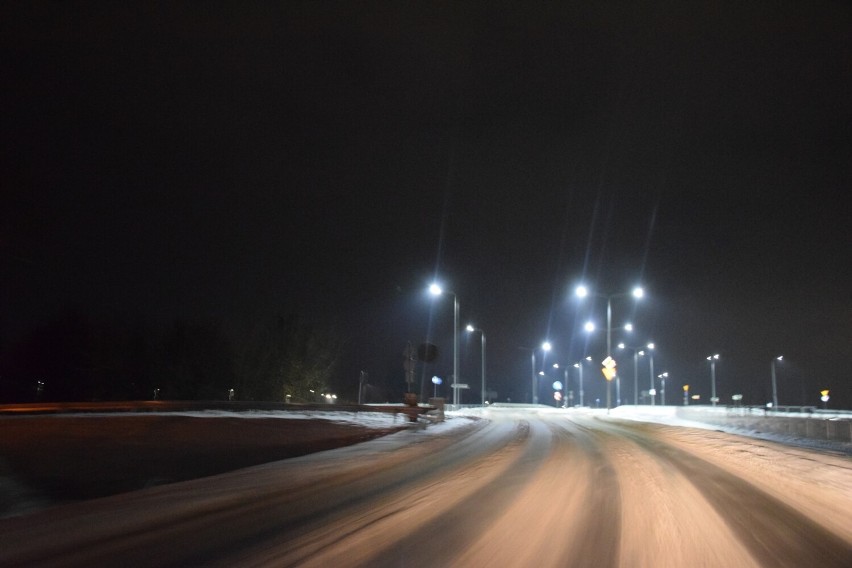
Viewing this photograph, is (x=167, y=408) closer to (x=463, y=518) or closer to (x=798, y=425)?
(x=798, y=425)

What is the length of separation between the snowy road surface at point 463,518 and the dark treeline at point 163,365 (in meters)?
81.9

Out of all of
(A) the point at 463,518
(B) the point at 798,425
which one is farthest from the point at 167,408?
(A) the point at 463,518

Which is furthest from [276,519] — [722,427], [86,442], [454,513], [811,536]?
[722,427]

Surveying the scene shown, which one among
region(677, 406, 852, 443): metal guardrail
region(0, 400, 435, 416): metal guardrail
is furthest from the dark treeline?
region(677, 406, 852, 443): metal guardrail

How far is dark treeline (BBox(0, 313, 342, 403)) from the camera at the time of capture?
90.5 meters

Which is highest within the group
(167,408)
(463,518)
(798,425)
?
(798,425)

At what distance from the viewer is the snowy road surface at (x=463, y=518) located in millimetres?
8523

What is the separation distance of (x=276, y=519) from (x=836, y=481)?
11863 mm

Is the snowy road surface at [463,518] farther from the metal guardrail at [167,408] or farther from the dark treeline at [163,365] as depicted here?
the dark treeline at [163,365]

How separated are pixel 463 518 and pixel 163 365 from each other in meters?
91.9

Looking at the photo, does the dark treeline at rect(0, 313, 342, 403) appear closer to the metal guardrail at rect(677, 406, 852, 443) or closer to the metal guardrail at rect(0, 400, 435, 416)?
the metal guardrail at rect(0, 400, 435, 416)

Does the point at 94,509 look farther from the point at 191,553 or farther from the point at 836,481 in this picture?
the point at 836,481

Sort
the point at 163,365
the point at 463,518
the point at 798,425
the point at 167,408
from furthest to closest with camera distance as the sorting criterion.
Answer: the point at 163,365 → the point at 167,408 → the point at 798,425 → the point at 463,518

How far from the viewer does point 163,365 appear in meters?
95.7
